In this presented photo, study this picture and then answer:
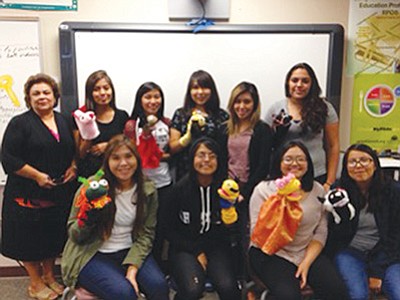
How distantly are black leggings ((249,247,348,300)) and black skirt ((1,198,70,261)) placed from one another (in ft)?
3.58

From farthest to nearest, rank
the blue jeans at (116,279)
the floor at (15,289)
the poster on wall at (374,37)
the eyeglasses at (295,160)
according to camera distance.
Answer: the poster on wall at (374,37)
the floor at (15,289)
the eyeglasses at (295,160)
the blue jeans at (116,279)

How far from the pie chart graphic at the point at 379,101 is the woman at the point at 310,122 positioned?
533mm

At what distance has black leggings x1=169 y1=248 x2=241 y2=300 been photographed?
1.84 m

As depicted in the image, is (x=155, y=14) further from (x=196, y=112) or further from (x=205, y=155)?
(x=205, y=155)

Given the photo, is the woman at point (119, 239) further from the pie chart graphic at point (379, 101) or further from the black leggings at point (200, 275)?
the pie chart graphic at point (379, 101)

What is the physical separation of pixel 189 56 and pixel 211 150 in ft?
2.63

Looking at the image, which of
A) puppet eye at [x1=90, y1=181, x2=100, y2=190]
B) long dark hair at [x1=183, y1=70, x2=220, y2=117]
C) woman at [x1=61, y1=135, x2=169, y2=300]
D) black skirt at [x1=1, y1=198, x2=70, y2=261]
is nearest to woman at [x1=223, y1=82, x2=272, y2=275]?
long dark hair at [x1=183, y1=70, x2=220, y2=117]

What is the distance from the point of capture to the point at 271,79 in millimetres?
A: 2584

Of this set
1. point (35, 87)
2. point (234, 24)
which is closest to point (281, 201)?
point (234, 24)

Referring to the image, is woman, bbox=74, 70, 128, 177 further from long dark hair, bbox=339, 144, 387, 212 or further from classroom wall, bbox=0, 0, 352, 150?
long dark hair, bbox=339, 144, 387, 212

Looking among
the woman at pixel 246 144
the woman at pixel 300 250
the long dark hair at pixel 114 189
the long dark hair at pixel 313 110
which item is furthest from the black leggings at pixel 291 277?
the long dark hair at pixel 313 110

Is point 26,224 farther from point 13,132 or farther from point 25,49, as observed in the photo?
point 25,49

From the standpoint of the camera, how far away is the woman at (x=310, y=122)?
2.18 m

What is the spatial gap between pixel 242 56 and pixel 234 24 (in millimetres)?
205
